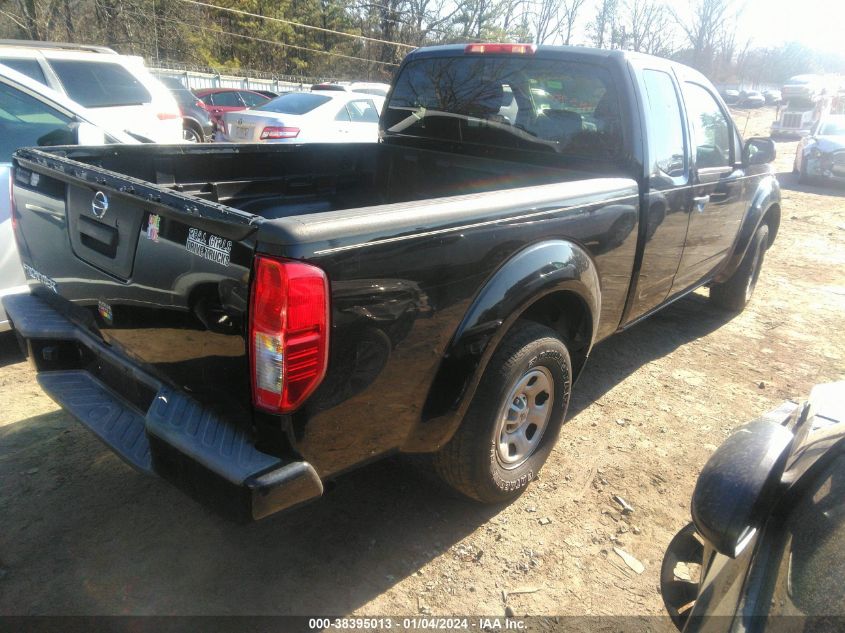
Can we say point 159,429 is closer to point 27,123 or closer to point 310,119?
point 27,123

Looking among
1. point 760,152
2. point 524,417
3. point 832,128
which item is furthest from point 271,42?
point 524,417

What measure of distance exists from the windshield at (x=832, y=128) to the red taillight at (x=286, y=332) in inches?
675

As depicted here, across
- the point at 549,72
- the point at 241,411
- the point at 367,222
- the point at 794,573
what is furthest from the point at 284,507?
the point at 549,72

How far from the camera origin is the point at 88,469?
3.09 meters

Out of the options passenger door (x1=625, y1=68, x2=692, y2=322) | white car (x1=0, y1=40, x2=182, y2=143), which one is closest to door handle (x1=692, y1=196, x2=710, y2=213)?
passenger door (x1=625, y1=68, x2=692, y2=322)

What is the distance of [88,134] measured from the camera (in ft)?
14.5

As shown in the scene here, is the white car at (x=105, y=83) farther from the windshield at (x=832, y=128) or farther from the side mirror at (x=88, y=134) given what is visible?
the windshield at (x=832, y=128)

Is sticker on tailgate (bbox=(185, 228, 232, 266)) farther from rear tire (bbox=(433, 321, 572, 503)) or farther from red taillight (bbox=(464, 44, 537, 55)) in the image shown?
red taillight (bbox=(464, 44, 537, 55))

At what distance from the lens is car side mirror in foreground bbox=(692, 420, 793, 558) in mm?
1515

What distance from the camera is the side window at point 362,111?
1168cm

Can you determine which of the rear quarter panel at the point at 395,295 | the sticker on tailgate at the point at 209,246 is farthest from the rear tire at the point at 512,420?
the sticker on tailgate at the point at 209,246

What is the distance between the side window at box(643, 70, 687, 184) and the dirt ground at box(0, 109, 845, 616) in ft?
4.93

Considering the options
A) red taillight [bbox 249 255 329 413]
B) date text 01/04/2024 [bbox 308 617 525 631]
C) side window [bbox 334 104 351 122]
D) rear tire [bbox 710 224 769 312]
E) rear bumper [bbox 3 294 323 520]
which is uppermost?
side window [bbox 334 104 351 122]

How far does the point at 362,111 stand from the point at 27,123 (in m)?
8.04
